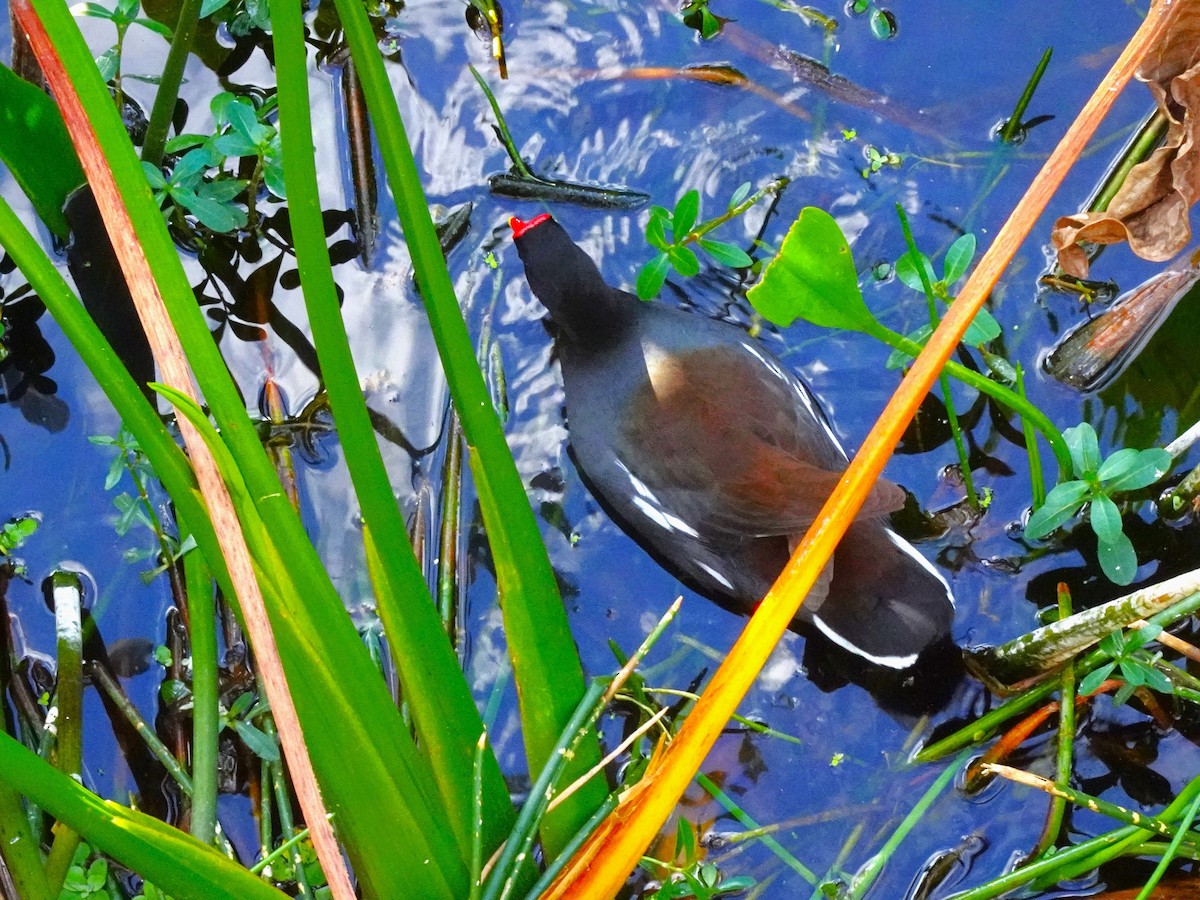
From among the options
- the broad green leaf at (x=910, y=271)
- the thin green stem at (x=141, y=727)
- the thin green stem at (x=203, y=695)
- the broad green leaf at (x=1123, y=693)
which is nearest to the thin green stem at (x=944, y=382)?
the broad green leaf at (x=910, y=271)

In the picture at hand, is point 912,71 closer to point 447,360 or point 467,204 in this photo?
point 467,204

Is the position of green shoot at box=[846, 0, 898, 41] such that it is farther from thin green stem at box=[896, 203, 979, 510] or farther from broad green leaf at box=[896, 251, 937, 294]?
broad green leaf at box=[896, 251, 937, 294]

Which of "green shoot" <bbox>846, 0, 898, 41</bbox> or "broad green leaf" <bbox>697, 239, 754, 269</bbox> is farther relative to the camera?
"green shoot" <bbox>846, 0, 898, 41</bbox>

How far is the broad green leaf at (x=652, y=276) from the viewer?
5.19ft

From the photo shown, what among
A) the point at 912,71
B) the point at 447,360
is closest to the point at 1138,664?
the point at 447,360

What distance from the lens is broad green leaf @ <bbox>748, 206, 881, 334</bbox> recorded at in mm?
1023

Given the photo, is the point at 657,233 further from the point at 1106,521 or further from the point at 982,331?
the point at 1106,521

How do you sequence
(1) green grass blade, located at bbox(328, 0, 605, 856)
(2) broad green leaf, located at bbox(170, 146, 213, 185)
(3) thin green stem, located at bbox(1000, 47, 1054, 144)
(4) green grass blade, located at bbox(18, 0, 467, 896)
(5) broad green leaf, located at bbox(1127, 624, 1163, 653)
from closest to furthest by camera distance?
(4) green grass blade, located at bbox(18, 0, 467, 896) → (1) green grass blade, located at bbox(328, 0, 605, 856) → (5) broad green leaf, located at bbox(1127, 624, 1163, 653) → (2) broad green leaf, located at bbox(170, 146, 213, 185) → (3) thin green stem, located at bbox(1000, 47, 1054, 144)

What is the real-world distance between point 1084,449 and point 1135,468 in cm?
7

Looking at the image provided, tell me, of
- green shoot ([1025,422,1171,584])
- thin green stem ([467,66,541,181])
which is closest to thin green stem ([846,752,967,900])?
green shoot ([1025,422,1171,584])

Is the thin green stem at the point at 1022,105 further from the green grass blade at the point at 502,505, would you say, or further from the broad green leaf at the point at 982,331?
the green grass blade at the point at 502,505

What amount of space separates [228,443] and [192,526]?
0.10 m

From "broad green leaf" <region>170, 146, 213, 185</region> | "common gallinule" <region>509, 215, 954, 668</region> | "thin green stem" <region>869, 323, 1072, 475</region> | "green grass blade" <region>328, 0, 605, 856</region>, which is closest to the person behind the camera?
"green grass blade" <region>328, 0, 605, 856</region>

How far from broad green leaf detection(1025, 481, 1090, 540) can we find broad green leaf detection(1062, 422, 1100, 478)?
0.02 meters
